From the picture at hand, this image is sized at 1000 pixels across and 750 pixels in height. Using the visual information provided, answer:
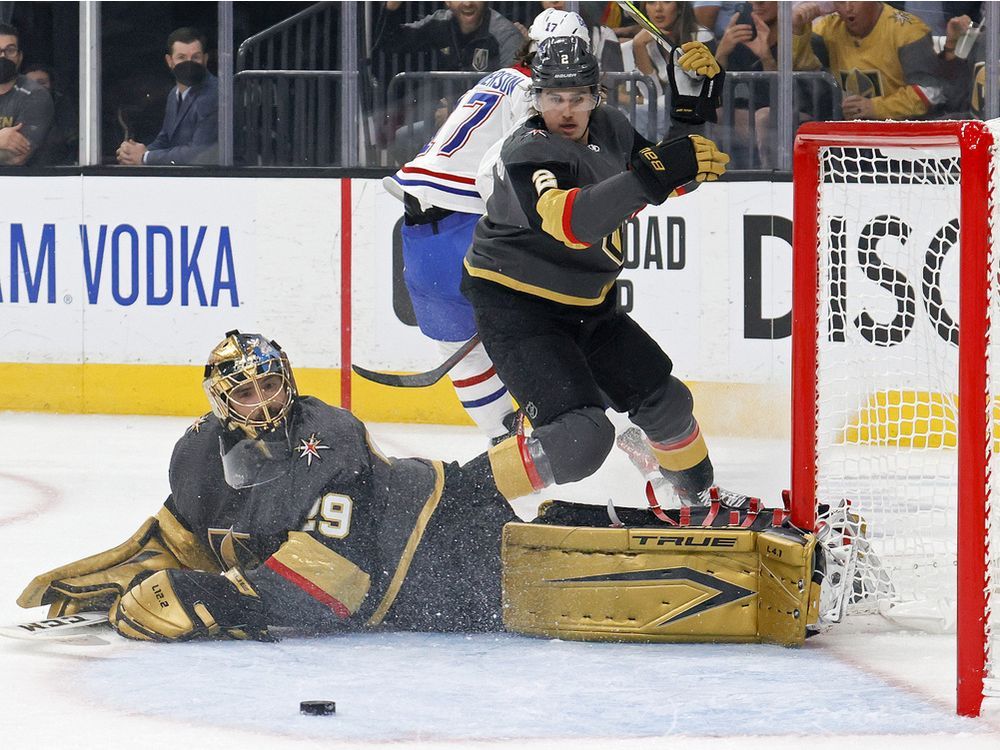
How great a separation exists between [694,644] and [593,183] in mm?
858

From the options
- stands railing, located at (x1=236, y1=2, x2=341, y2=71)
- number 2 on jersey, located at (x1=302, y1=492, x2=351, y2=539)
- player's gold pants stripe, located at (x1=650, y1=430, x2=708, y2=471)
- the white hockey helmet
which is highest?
stands railing, located at (x1=236, y1=2, x2=341, y2=71)

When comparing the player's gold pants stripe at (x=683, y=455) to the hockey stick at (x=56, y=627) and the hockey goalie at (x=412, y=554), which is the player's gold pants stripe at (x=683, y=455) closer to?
the hockey goalie at (x=412, y=554)

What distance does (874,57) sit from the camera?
5.54 metres

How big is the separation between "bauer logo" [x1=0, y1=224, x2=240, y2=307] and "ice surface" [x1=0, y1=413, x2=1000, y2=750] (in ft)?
8.45

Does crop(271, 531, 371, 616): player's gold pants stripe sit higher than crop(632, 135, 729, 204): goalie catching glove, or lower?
lower

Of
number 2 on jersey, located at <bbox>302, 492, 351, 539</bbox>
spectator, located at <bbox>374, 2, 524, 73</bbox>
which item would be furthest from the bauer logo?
number 2 on jersey, located at <bbox>302, 492, 351, 539</bbox>

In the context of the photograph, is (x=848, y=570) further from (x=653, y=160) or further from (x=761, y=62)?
(x=761, y=62)

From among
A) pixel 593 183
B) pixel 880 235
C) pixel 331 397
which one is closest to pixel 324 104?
pixel 331 397

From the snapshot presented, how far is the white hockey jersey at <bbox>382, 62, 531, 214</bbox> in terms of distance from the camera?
13.0 ft

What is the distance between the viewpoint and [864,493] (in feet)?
11.0

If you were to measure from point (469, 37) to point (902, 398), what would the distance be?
8.26 ft

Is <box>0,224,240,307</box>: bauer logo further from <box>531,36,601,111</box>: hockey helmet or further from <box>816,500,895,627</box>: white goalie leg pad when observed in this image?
<box>816,500,895,627</box>: white goalie leg pad

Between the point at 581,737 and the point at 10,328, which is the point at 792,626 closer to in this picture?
the point at 581,737

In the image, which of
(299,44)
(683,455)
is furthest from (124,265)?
(683,455)
